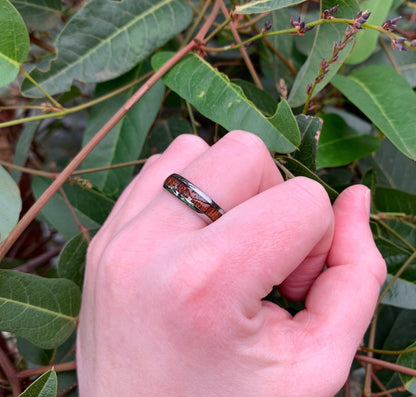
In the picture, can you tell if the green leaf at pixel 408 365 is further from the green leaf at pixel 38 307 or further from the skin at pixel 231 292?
the green leaf at pixel 38 307

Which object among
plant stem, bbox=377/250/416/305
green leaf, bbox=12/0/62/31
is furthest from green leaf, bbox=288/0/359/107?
green leaf, bbox=12/0/62/31

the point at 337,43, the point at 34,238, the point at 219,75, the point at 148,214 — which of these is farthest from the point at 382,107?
the point at 34,238

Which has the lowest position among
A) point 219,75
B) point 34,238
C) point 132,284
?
point 34,238

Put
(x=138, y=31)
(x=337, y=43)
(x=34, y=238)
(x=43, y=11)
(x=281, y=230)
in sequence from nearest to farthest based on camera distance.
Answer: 1. (x=281, y=230)
2. (x=337, y=43)
3. (x=138, y=31)
4. (x=43, y=11)
5. (x=34, y=238)

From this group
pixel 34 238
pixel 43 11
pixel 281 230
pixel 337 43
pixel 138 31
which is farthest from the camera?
pixel 34 238

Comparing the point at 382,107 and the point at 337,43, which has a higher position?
the point at 337,43

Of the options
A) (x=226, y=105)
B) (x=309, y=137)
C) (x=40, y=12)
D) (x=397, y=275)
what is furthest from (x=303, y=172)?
(x=40, y=12)

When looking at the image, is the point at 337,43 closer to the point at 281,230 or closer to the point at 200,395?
the point at 281,230

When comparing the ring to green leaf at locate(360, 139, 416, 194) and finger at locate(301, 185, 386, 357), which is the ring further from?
green leaf at locate(360, 139, 416, 194)

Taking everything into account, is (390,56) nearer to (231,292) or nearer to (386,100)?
(386,100)
